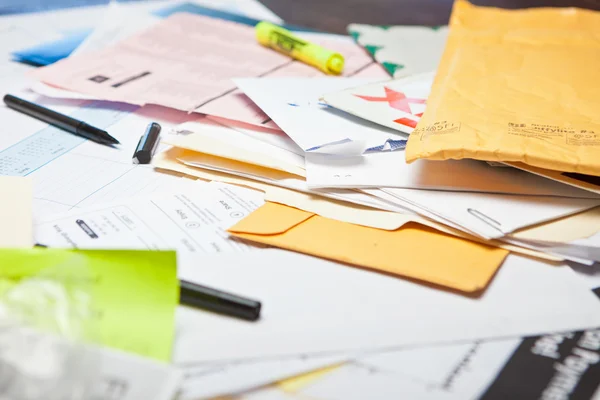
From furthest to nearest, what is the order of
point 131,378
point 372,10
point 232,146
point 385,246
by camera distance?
point 372,10 → point 232,146 → point 385,246 → point 131,378

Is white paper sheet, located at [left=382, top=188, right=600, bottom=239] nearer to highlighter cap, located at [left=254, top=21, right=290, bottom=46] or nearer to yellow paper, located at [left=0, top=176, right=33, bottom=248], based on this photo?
yellow paper, located at [left=0, top=176, right=33, bottom=248]

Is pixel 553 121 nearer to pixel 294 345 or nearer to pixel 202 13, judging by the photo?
pixel 294 345

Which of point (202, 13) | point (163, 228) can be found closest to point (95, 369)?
point (163, 228)

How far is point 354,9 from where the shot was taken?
1134 mm

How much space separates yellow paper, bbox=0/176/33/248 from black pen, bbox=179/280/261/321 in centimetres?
14

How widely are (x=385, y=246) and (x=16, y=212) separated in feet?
0.96

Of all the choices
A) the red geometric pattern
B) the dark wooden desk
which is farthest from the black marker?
the dark wooden desk

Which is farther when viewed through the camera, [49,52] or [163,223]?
[49,52]

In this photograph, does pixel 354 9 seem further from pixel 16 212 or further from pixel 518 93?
pixel 16 212

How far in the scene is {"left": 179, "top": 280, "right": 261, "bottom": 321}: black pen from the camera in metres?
0.42

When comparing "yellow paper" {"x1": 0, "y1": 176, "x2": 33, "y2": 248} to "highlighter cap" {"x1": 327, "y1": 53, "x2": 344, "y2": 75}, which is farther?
"highlighter cap" {"x1": 327, "y1": 53, "x2": 344, "y2": 75}

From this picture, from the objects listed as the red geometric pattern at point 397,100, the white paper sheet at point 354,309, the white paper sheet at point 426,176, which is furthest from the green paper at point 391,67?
the white paper sheet at point 354,309

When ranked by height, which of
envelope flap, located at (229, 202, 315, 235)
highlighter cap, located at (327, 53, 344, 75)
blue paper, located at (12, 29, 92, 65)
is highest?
highlighter cap, located at (327, 53, 344, 75)

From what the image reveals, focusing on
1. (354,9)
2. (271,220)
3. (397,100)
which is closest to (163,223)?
(271,220)
